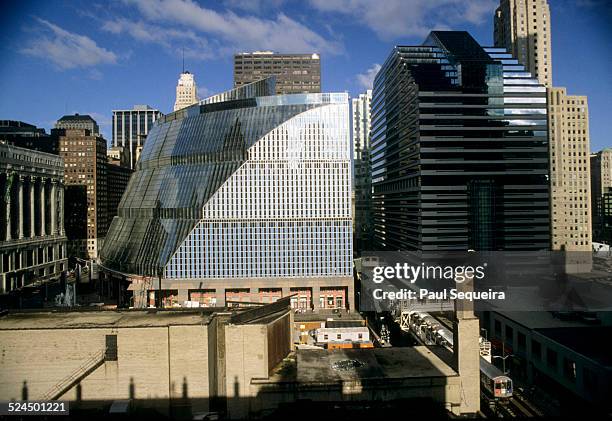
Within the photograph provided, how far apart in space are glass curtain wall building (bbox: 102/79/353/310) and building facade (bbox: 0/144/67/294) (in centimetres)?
2505

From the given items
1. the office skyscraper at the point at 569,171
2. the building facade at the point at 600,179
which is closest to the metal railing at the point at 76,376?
the office skyscraper at the point at 569,171

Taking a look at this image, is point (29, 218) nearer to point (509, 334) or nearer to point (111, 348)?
point (111, 348)

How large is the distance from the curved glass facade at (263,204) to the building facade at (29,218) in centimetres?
2448

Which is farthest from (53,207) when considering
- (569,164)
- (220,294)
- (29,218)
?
(569,164)

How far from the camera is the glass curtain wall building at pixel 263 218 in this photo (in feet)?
214

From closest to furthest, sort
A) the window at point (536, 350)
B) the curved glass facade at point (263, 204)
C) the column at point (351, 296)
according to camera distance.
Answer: the window at point (536, 350) < the column at point (351, 296) < the curved glass facade at point (263, 204)

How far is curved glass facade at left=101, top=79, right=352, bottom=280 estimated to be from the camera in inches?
2579

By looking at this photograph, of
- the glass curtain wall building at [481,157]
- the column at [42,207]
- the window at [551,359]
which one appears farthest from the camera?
the column at [42,207]

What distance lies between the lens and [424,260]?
83188 mm

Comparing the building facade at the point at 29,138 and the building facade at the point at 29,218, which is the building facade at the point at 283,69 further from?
the building facade at the point at 29,218

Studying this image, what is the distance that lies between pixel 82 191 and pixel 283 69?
3913 inches

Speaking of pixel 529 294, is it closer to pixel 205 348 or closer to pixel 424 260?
pixel 424 260

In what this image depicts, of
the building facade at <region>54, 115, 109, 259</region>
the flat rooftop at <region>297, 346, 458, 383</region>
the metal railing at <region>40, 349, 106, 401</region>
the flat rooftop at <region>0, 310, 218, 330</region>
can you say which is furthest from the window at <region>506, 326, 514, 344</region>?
the building facade at <region>54, 115, 109, 259</region>

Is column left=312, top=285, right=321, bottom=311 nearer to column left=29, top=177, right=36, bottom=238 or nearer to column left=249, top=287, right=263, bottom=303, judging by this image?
column left=249, top=287, right=263, bottom=303
